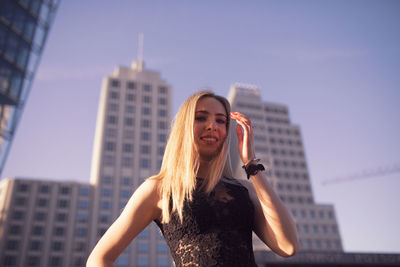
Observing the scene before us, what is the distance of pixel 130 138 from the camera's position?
8031 cm

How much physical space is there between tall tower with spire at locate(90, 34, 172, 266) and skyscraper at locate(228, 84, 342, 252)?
2585cm

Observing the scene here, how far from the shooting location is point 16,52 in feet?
110

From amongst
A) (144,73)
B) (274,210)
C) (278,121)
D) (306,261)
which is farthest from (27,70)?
(278,121)

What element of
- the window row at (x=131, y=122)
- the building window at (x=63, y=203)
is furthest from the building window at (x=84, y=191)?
the window row at (x=131, y=122)

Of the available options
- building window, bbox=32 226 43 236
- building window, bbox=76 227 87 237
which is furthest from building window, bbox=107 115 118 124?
building window, bbox=32 226 43 236

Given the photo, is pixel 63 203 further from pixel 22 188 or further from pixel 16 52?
pixel 16 52

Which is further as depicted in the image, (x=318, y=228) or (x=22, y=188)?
(x=318, y=228)

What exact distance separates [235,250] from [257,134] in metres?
96.2

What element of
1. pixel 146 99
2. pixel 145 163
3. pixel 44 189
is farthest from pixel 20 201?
pixel 146 99

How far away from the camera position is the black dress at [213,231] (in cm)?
200

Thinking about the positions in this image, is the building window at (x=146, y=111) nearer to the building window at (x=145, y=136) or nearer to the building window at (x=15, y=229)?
the building window at (x=145, y=136)

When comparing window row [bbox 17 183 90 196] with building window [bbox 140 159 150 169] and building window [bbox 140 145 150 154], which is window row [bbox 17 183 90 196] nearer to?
building window [bbox 140 159 150 169]

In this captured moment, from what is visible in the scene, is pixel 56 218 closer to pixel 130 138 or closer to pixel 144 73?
pixel 130 138

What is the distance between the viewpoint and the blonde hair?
2221 mm
